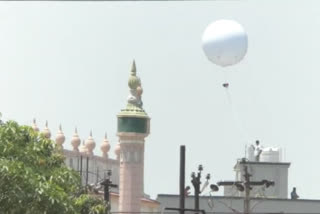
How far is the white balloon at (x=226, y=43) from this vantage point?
140ft

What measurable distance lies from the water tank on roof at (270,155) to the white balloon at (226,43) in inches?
1075

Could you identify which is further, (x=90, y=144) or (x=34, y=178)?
(x=90, y=144)

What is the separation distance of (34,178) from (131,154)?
2475 inches

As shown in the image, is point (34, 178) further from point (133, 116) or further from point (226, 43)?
point (133, 116)

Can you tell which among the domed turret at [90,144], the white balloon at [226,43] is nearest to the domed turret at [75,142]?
the domed turret at [90,144]

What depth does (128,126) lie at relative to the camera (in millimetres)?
93312

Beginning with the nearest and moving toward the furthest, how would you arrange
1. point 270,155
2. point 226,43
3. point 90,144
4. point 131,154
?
point 226,43
point 270,155
point 131,154
point 90,144

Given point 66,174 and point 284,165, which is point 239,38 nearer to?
Answer: point 66,174

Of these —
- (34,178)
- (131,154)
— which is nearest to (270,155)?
(131,154)

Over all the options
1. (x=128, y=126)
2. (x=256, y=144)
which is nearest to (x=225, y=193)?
(x=256, y=144)

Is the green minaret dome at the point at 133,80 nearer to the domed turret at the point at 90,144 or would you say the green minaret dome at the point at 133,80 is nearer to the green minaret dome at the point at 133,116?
the green minaret dome at the point at 133,116

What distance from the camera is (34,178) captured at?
98.9ft

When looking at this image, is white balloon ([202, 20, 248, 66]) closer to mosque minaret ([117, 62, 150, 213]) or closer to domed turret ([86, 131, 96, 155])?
mosque minaret ([117, 62, 150, 213])

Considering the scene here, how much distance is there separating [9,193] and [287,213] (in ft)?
100
